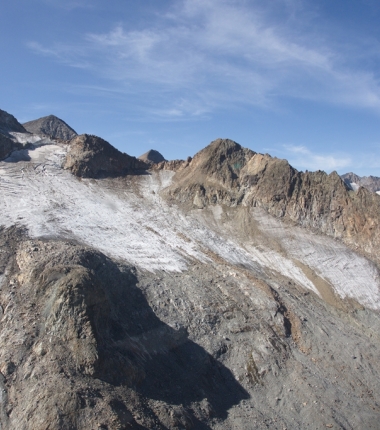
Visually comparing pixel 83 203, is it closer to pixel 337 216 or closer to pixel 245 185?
pixel 245 185

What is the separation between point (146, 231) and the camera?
110 feet

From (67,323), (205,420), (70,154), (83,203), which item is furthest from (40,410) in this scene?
(70,154)

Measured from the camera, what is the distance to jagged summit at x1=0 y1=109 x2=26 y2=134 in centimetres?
5006

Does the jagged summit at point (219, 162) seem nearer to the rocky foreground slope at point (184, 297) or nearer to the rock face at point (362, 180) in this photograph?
the rocky foreground slope at point (184, 297)

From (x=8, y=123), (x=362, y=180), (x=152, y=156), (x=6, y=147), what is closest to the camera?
(x=6, y=147)

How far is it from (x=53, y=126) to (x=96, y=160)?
40017 mm

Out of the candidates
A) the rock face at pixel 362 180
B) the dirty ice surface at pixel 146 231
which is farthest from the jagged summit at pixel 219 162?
the rock face at pixel 362 180

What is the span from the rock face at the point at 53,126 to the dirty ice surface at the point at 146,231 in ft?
122

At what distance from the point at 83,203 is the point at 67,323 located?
71.1ft

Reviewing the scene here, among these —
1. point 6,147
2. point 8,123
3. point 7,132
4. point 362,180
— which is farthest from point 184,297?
point 362,180

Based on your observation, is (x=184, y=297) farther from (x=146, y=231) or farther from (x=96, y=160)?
(x=96, y=160)

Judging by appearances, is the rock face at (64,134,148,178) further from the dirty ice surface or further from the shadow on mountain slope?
the shadow on mountain slope

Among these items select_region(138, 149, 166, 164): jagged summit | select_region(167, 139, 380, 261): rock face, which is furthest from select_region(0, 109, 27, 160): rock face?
select_region(138, 149, 166, 164): jagged summit

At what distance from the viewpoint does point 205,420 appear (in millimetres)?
16875
